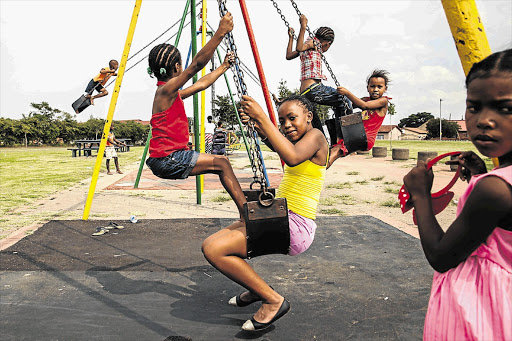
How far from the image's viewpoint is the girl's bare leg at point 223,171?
304 centimetres

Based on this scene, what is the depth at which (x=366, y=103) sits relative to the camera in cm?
416

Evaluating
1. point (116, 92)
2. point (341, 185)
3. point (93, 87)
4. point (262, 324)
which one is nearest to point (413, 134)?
point (341, 185)

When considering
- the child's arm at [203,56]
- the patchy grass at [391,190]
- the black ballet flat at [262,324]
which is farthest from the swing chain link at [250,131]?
the patchy grass at [391,190]

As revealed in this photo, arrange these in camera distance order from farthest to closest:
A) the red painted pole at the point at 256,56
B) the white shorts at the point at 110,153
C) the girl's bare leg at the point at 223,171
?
the white shorts at the point at 110,153 < the red painted pole at the point at 256,56 < the girl's bare leg at the point at 223,171

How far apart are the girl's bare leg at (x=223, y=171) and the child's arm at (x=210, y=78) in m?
0.49

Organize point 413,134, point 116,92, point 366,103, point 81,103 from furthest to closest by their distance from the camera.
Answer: point 413,134
point 81,103
point 116,92
point 366,103

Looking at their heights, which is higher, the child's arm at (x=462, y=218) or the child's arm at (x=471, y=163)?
the child's arm at (x=471, y=163)

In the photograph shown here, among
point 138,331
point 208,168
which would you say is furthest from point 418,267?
point 138,331

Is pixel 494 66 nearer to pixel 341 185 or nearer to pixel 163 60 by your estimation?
pixel 163 60

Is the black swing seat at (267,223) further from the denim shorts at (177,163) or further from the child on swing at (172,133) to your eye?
the denim shorts at (177,163)

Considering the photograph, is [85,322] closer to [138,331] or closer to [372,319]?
[138,331]

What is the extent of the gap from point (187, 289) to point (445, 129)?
98.2 meters

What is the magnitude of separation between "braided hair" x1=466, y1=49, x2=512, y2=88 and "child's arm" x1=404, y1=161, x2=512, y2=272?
0.94 feet

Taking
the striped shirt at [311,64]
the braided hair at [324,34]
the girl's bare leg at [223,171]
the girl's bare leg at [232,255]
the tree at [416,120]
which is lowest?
the girl's bare leg at [232,255]
